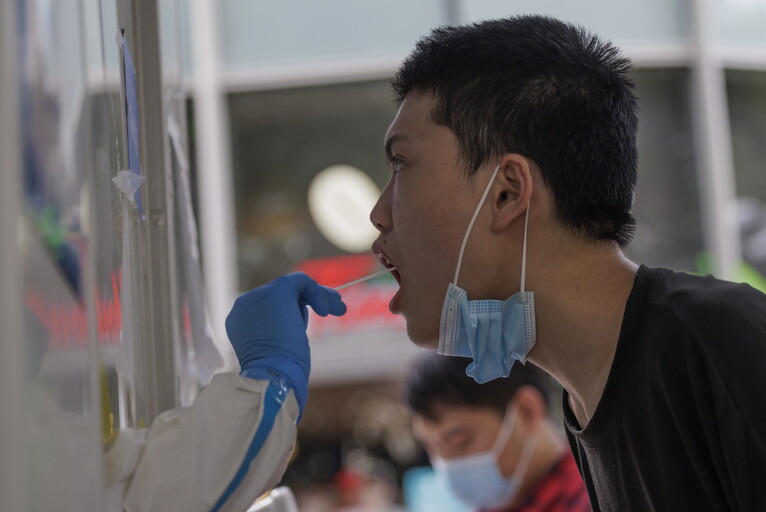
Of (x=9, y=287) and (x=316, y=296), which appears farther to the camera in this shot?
(x=316, y=296)

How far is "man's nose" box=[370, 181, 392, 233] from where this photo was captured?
5.26 feet

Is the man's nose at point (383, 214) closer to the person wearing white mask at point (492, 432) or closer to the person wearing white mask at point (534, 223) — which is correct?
the person wearing white mask at point (534, 223)

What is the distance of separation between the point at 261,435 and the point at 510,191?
632 mm

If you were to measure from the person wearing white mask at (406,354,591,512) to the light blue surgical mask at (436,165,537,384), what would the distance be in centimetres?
141

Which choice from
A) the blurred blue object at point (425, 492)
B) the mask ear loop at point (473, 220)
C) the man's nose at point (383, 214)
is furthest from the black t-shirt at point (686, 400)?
the blurred blue object at point (425, 492)

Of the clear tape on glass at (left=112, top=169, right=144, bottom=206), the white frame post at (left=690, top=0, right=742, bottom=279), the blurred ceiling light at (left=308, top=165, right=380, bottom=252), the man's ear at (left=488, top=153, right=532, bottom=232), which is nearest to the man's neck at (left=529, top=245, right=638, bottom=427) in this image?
the man's ear at (left=488, top=153, right=532, bottom=232)

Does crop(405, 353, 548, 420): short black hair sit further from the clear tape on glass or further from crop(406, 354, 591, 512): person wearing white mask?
the clear tape on glass

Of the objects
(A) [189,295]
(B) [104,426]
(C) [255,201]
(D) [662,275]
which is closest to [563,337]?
(D) [662,275]

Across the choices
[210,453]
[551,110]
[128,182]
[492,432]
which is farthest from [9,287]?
[492,432]

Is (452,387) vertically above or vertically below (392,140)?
below

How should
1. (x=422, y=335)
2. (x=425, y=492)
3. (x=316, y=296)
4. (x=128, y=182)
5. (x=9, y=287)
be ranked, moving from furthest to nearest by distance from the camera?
(x=425, y=492), (x=422, y=335), (x=316, y=296), (x=128, y=182), (x=9, y=287)

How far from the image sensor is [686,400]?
1367 millimetres

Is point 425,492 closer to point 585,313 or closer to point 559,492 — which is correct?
point 559,492

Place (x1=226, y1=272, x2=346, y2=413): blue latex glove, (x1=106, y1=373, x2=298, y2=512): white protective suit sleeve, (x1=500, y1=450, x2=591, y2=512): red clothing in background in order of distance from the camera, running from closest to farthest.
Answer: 1. (x1=106, y1=373, x2=298, y2=512): white protective suit sleeve
2. (x1=226, y1=272, x2=346, y2=413): blue latex glove
3. (x1=500, y1=450, x2=591, y2=512): red clothing in background
